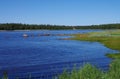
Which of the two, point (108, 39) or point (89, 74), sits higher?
point (89, 74)

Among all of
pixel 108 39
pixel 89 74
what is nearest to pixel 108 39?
pixel 108 39

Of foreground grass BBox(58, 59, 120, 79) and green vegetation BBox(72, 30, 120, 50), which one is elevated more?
foreground grass BBox(58, 59, 120, 79)

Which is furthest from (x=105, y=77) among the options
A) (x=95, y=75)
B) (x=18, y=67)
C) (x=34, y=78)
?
(x=18, y=67)

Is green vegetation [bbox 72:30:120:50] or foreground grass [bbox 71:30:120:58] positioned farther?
green vegetation [bbox 72:30:120:50]

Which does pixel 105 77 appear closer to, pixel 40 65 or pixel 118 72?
pixel 118 72

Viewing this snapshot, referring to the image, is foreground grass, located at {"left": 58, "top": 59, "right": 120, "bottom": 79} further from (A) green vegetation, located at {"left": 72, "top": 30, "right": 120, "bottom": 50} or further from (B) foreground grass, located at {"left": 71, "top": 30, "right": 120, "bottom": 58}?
(A) green vegetation, located at {"left": 72, "top": 30, "right": 120, "bottom": 50}

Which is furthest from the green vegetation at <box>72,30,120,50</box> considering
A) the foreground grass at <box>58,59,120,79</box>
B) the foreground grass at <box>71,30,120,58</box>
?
the foreground grass at <box>58,59,120,79</box>

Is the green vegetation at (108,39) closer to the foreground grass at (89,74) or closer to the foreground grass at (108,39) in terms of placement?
the foreground grass at (108,39)

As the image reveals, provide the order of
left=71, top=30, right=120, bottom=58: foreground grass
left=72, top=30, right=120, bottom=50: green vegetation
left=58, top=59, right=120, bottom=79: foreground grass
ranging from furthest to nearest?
left=72, top=30, right=120, bottom=50: green vegetation → left=71, top=30, right=120, bottom=58: foreground grass → left=58, top=59, right=120, bottom=79: foreground grass

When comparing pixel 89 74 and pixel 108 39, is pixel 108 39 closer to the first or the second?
pixel 108 39

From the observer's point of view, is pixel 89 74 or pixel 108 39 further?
pixel 108 39

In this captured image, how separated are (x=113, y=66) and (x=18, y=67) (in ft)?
73.3

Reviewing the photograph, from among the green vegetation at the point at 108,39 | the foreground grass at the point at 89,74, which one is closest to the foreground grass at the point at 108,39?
the green vegetation at the point at 108,39

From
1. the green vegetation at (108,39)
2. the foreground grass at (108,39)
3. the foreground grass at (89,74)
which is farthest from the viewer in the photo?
the green vegetation at (108,39)
